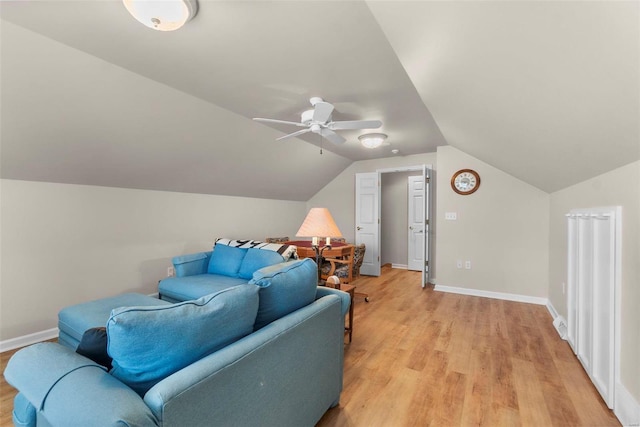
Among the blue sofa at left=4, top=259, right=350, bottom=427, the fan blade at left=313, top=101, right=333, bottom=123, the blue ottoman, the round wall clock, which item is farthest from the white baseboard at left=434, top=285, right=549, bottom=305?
the blue ottoman

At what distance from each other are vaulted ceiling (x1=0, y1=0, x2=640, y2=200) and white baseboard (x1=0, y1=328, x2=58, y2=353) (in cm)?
149

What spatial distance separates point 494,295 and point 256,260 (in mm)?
3445

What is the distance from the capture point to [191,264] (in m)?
3.54

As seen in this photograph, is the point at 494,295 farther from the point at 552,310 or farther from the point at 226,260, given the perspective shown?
the point at 226,260

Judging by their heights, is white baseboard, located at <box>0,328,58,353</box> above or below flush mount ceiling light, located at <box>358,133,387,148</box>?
below

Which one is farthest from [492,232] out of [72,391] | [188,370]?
[72,391]

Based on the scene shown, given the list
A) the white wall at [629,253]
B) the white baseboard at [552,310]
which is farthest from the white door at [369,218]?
the white wall at [629,253]

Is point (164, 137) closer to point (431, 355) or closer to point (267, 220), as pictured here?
point (267, 220)

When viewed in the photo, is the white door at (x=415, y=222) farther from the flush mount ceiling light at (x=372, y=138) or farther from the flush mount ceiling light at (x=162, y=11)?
the flush mount ceiling light at (x=162, y=11)

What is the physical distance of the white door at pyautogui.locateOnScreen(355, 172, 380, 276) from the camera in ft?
18.2

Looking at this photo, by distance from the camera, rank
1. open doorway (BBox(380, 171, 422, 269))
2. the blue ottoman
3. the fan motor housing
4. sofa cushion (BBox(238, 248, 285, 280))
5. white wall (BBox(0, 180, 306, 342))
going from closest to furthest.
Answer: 1. the blue ottoman
2. white wall (BBox(0, 180, 306, 342))
3. the fan motor housing
4. sofa cushion (BBox(238, 248, 285, 280))
5. open doorway (BBox(380, 171, 422, 269))

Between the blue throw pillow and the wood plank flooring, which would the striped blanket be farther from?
the wood plank flooring

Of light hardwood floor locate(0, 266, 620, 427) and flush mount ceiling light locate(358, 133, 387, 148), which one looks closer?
light hardwood floor locate(0, 266, 620, 427)

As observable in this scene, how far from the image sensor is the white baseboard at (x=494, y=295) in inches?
153
